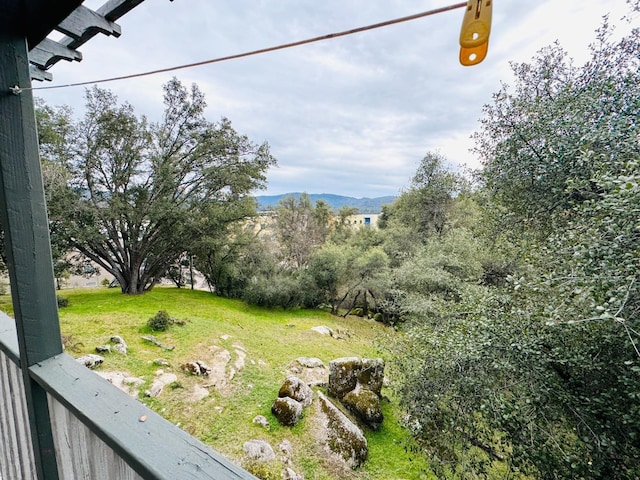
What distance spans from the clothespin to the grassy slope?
11.6 ft

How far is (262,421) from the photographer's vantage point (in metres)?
3.61

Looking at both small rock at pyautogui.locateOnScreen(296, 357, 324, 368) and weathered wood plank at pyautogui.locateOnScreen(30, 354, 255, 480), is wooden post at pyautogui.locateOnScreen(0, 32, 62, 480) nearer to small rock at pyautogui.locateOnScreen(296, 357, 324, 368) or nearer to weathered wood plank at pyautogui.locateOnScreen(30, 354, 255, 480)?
weathered wood plank at pyautogui.locateOnScreen(30, 354, 255, 480)

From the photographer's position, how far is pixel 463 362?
2301mm

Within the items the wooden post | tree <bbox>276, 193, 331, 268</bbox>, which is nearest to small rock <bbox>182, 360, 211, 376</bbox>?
the wooden post

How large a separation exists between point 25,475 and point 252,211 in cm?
945

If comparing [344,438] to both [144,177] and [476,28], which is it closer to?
[476,28]

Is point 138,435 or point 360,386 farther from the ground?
point 138,435

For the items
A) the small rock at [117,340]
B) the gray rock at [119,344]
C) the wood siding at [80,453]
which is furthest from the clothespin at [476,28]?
the small rock at [117,340]

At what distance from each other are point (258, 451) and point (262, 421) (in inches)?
18.5

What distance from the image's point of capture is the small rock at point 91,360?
376 centimetres

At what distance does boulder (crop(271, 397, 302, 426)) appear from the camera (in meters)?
3.69

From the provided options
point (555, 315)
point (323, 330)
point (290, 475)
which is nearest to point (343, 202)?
point (323, 330)

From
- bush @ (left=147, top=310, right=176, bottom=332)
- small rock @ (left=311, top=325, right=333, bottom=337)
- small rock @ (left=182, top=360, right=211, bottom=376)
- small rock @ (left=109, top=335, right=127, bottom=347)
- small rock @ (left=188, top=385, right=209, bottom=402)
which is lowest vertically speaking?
small rock @ (left=311, top=325, right=333, bottom=337)

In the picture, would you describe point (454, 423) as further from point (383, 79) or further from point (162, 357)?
point (162, 357)
